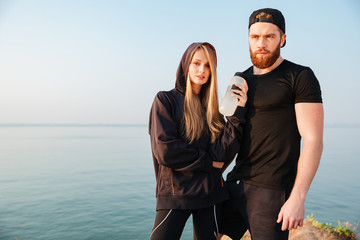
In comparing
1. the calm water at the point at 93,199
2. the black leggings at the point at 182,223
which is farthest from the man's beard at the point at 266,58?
the calm water at the point at 93,199

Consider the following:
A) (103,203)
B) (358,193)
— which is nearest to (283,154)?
(103,203)

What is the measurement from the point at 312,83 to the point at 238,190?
4.49ft

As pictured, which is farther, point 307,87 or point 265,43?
point 265,43

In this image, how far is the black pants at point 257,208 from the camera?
279 centimetres

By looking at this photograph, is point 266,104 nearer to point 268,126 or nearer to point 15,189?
point 268,126

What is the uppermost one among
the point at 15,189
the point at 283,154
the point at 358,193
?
the point at 283,154

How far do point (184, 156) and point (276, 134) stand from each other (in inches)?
37.3

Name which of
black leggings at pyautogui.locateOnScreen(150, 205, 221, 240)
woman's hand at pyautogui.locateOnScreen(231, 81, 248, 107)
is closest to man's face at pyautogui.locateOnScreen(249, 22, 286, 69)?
woman's hand at pyautogui.locateOnScreen(231, 81, 248, 107)

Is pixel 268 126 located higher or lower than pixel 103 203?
higher

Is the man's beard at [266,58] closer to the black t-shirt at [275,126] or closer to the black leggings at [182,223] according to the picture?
the black t-shirt at [275,126]

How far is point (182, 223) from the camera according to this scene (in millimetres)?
2963

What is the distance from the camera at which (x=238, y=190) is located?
3104 millimetres

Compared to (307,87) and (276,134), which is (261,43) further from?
(276,134)

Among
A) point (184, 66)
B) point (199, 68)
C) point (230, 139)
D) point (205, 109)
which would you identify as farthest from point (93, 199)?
point (230, 139)
